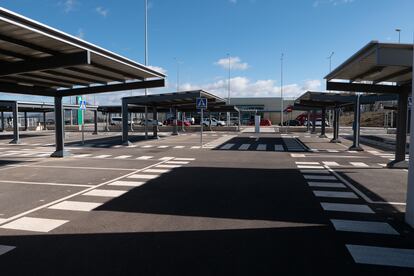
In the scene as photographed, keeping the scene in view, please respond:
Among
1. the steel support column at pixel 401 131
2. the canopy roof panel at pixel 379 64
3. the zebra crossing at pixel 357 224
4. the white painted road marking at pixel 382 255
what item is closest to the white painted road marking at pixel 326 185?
the zebra crossing at pixel 357 224

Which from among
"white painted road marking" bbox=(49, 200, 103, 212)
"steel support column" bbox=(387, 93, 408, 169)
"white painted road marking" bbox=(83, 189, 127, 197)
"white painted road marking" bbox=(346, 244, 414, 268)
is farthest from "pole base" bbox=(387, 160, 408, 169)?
"white painted road marking" bbox=(49, 200, 103, 212)

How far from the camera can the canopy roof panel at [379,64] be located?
356 inches

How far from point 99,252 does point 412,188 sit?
17.6 feet

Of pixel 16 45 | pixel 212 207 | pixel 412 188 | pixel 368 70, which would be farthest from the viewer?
pixel 368 70

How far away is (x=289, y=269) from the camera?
469 centimetres

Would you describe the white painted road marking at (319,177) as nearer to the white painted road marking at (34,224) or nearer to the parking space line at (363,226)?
the parking space line at (363,226)

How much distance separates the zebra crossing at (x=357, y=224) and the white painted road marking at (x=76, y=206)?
4904 millimetres

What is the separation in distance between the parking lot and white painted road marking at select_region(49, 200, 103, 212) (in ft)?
0.07

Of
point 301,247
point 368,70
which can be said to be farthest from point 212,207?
point 368,70

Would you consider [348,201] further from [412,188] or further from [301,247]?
[301,247]

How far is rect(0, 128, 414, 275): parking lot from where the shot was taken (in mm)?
4883

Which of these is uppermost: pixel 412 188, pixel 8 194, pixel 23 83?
pixel 23 83

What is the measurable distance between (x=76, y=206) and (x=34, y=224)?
1.38 meters

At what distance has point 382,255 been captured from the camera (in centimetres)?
517
